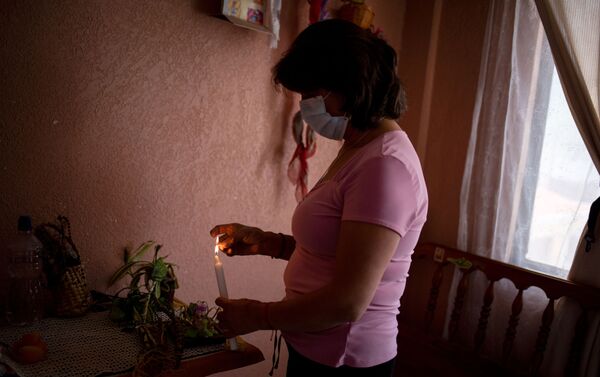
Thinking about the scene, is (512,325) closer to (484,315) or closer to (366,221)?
(484,315)

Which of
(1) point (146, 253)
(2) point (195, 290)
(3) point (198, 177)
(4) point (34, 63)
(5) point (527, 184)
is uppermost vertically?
(4) point (34, 63)

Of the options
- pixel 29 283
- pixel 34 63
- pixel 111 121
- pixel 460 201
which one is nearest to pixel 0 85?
pixel 34 63

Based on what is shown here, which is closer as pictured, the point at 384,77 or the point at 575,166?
the point at 384,77

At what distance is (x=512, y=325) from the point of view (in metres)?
1.76

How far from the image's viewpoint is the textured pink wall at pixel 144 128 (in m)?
1.17

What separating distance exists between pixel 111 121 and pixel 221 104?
1.27 feet

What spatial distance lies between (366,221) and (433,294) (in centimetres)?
142

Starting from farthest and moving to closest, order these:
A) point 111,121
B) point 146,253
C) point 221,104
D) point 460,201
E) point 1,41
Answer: point 460,201 < point 221,104 < point 146,253 < point 111,121 < point 1,41

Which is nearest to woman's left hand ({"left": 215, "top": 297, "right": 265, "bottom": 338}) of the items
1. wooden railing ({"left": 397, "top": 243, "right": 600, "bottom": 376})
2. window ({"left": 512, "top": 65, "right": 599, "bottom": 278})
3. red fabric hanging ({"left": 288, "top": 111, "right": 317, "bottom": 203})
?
red fabric hanging ({"left": 288, "top": 111, "right": 317, "bottom": 203})

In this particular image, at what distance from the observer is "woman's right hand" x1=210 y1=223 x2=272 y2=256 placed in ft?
4.06

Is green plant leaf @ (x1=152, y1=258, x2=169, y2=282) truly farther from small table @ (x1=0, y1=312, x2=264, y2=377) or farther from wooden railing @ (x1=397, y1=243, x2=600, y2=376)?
wooden railing @ (x1=397, y1=243, x2=600, y2=376)

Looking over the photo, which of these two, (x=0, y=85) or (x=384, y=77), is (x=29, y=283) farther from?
(x=384, y=77)

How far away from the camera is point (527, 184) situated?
1822 millimetres

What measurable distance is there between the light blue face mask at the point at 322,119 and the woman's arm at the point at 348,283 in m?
0.29
